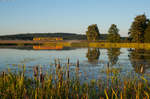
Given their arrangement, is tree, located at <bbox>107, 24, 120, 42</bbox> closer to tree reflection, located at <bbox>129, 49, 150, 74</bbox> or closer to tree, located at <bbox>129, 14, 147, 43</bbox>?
tree, located at <bbox>129, 14, 147, 43</bbox>

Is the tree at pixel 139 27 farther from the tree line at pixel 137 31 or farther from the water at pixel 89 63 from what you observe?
the water at pixel 89 63

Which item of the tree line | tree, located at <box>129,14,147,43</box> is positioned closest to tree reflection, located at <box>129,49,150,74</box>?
the tree line

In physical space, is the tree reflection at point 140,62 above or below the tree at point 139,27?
below

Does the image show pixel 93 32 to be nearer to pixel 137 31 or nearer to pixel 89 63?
pixel 137 31

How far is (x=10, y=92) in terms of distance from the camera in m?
5.66

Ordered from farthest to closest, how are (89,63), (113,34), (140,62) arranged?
(113,34) → (140,62) → (89,63)

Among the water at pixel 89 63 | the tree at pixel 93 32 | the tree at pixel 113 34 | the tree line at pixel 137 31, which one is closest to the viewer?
the water at pixel 89 63

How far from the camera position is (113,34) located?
242 ft

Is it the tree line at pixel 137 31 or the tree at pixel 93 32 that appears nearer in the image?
the tree line at pixel 137 31

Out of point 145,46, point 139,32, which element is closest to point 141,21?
point 139,32

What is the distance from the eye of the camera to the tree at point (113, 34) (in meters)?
72.3

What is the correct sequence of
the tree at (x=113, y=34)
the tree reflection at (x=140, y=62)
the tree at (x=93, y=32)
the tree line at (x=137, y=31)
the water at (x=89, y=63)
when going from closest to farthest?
the water at (x=89, y=63) < the tree reflection at (x=140, y=62) < the tree line at (x=137, y=31) < the tree at (x=113, y=34) < the tree at (x=93, y=32)

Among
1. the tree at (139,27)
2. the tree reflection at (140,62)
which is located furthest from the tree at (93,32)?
the tree reflection at (140,62)

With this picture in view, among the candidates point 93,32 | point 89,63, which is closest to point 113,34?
point 93,32
